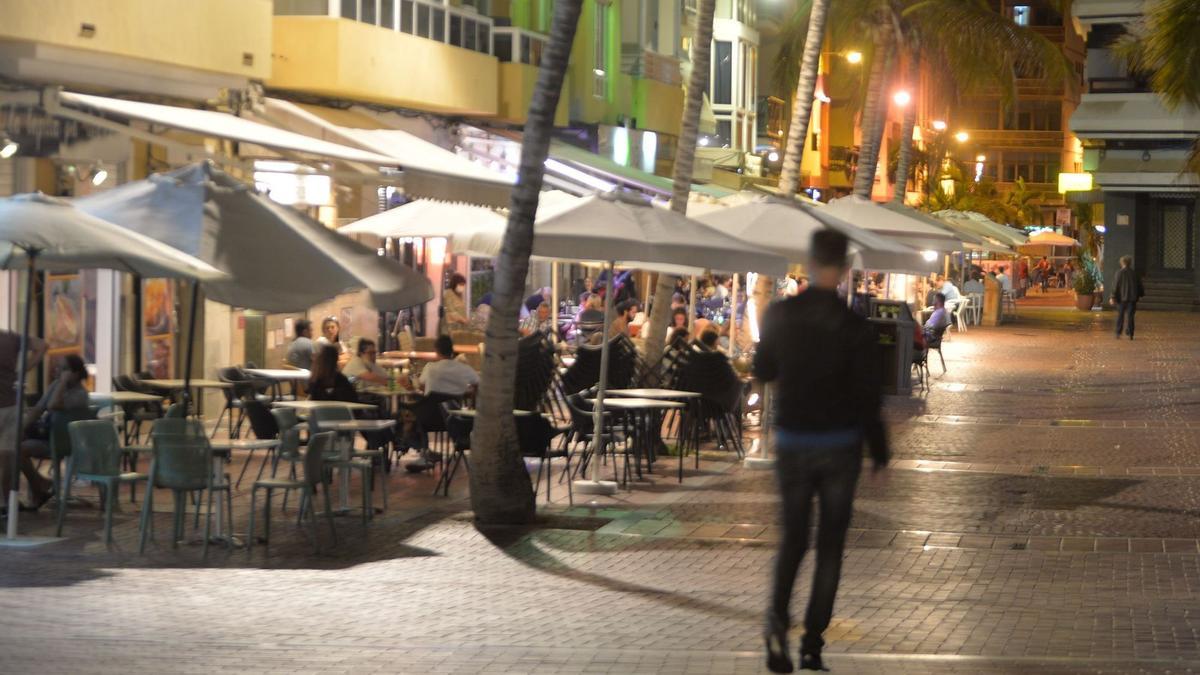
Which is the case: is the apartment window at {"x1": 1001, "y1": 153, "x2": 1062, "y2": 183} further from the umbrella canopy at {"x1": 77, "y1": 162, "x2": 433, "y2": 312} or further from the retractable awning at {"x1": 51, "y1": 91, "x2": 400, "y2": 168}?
the umbrella canopy at {"x1": 77, "y1": 162, "x2": 433, "y2": 312}

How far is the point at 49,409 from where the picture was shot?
1407 centimetres

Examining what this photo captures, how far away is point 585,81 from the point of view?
115 feet

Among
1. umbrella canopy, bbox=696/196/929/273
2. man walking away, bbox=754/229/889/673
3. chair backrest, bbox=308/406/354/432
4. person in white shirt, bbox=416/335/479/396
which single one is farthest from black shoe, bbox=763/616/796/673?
umbrella canopy, bbox=696/196/929/273

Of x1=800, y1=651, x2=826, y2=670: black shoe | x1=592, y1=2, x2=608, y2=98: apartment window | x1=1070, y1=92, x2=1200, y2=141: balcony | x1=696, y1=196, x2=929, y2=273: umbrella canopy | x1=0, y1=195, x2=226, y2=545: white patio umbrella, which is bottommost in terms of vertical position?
x1=800, y1=651, x2=826, y2=670: black shoe

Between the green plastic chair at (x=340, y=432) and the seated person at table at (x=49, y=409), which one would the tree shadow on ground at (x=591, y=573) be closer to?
the green plastic chair at (x=340, y=432)

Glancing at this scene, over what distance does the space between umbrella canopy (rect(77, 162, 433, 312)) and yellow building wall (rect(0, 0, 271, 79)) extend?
12.2ft

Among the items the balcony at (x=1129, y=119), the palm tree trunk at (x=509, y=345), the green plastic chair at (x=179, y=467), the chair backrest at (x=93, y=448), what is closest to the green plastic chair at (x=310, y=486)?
the green plastic chair at (x=179, y=467)

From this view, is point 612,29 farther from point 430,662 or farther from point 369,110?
point 430,662

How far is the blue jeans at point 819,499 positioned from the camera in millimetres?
7977

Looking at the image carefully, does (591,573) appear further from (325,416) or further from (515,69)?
(515,69)

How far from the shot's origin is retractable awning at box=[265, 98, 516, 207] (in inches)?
669

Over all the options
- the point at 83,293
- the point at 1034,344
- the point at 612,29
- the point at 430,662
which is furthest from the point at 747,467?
the point at 1034,344

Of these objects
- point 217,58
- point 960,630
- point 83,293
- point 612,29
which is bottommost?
point 960,630

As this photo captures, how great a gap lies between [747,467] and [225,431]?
585 centimetres
